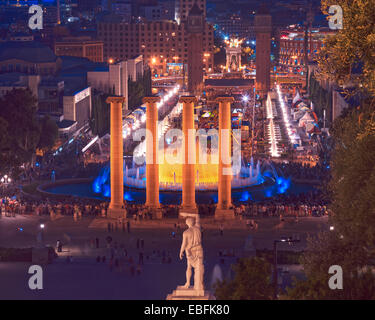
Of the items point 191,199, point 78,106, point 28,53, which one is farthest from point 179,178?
point 28,53

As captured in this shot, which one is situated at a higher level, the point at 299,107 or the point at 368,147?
the point at 368,147

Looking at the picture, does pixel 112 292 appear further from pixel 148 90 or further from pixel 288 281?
pixel 148 90

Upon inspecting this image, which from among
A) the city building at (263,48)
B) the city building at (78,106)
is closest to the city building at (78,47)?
the city building at (263,48)

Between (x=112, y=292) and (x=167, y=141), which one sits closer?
(x=112, y=292)

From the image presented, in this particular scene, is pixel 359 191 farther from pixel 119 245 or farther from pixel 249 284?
pixel 119 245

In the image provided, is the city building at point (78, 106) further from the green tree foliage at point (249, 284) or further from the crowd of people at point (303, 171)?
the green tree foliage at point (249, 284)

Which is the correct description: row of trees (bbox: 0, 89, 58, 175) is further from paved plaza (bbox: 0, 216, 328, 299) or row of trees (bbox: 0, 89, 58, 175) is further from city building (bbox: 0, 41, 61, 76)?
city building (bbox: 0, 41, 61, 76)

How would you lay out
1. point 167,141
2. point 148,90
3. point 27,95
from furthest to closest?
1. point 148,90
2. point 167,141
3. point 27,95
